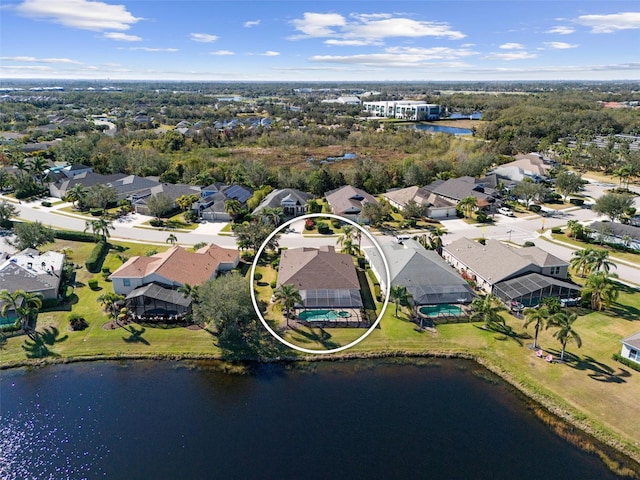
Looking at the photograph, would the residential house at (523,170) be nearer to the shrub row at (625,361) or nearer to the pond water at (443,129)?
the shrub row at (625,361)

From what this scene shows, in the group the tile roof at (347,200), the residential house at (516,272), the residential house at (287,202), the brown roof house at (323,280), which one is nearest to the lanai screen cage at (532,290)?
the residential house at (516,272)

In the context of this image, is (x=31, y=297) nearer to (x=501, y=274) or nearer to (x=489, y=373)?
(x=489, y=373)

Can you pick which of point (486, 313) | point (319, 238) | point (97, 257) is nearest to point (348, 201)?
point (319, 238)

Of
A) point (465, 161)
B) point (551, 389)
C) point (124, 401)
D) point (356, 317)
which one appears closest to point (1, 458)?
point (124, 401)

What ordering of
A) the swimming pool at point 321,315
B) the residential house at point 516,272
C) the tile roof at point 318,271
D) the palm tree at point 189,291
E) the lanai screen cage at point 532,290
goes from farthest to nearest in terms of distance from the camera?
the tile roof at point 318,271 < the residential house at point 516,272 < the lanai screen cage at point 532,290 < the swimming pool at point 321,315 < the palm tree at point 189,291

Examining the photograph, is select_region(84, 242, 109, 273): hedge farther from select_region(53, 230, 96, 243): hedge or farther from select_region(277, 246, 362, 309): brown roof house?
select_region(277, 246, 362, 309): brown roof house

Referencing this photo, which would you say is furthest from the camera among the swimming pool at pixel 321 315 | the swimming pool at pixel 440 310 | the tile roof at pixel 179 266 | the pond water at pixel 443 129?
the pond water at pixel 443 129
